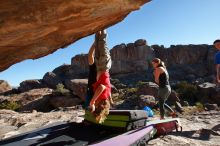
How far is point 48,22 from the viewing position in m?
4.66

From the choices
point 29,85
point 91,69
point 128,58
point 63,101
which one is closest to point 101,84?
point 91,69

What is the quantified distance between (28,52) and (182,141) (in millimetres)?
4256

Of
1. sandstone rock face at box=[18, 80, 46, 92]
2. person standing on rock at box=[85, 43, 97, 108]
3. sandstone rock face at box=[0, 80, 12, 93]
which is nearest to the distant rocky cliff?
sandstone rock face at box=[18, 80, 46, 92]

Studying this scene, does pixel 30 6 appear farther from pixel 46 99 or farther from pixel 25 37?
pixel 46 99

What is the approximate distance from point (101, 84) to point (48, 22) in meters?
2.10

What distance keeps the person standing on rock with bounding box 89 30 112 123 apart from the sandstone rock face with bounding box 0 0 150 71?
92 cm

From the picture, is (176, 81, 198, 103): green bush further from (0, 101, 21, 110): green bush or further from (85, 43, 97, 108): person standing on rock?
(85, 43, 97, 108): person standing on rock

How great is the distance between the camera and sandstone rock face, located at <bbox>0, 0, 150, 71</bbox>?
13.9ft

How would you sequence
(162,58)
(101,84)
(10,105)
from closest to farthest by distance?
(101,84) → (10,105) → (162,58)

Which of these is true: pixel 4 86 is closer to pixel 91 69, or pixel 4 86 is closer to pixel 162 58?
pixel 162 58

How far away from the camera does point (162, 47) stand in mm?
55125

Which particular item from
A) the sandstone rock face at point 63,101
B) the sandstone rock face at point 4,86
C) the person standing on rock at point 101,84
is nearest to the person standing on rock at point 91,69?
the person standing on rock at point 101,84

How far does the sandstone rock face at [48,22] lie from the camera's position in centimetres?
423

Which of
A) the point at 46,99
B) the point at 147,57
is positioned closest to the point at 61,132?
the point at 46,99
